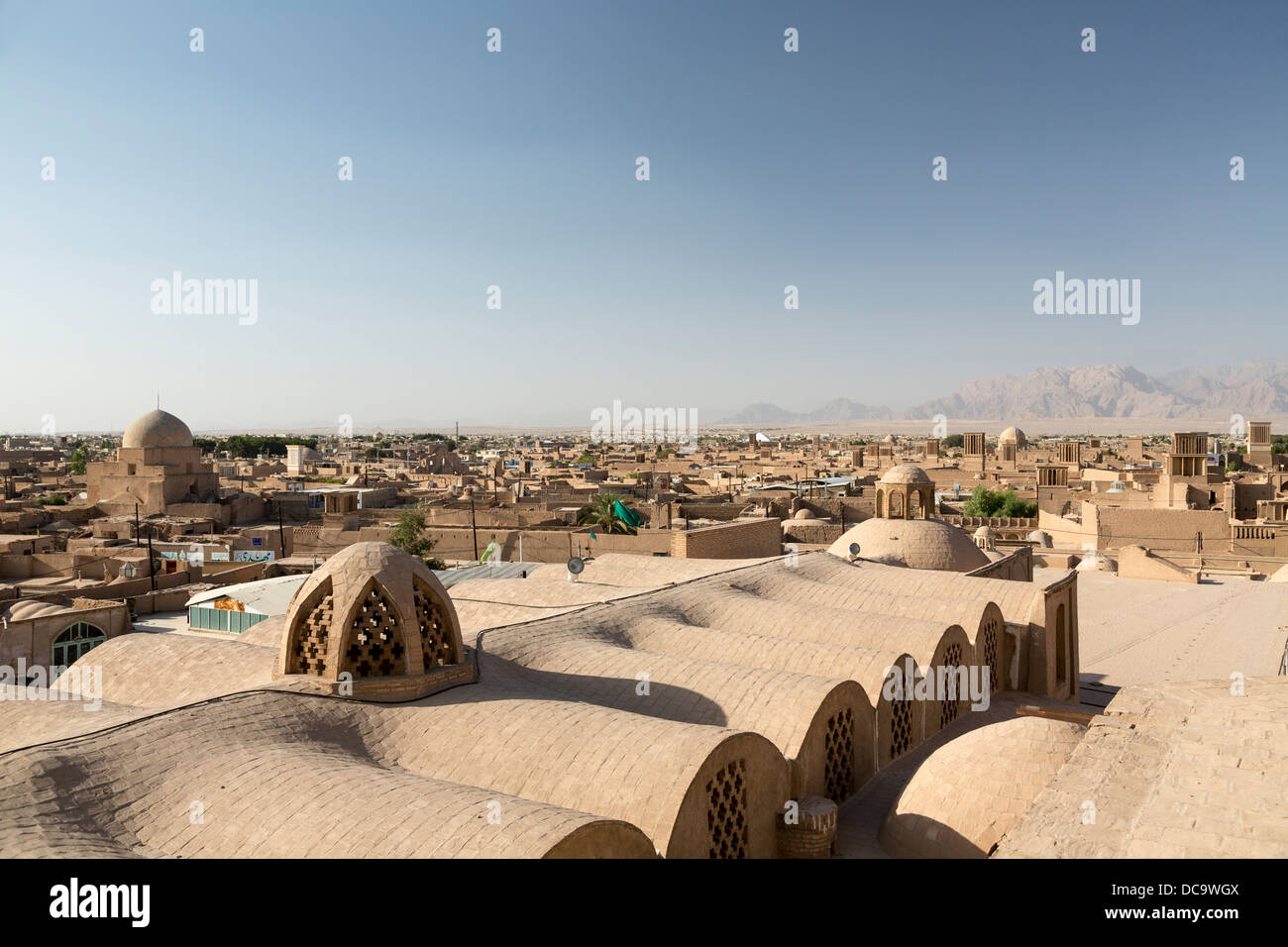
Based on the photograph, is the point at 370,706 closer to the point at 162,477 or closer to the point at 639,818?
the point at 639,818

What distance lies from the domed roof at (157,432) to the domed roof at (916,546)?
34157 millimetres

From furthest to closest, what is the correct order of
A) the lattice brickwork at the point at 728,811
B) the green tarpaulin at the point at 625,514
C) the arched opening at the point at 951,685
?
the green tarpaulin at the point at 625,514, the arched opening at the point at 951,685, the lattice brickwork at the point at 728,811

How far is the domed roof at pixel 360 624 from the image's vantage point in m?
10.4

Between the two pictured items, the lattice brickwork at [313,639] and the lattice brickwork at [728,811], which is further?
the lattice brickwork at [313,639]

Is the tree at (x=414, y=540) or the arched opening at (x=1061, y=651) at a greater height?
the tree at (x=414, y=540)

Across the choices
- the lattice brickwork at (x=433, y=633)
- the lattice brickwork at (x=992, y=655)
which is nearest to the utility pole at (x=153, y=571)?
the lattice brickwork at (x=433, y=633)

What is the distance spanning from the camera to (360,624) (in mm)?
10500

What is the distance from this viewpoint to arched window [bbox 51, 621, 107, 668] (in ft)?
62.0

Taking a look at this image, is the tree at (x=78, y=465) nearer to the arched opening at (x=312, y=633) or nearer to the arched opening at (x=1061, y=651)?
the arched opening at (x=312, y=633)

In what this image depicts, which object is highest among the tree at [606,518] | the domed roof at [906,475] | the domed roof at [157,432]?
the domed roof at [157,432]

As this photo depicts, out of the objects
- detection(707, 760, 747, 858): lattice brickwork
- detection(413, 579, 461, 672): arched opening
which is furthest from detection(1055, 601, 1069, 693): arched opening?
detection(413, 579, 461, 672): arched opening

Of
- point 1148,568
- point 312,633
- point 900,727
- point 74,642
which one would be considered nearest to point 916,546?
point 900,727

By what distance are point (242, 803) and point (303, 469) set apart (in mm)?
71330
